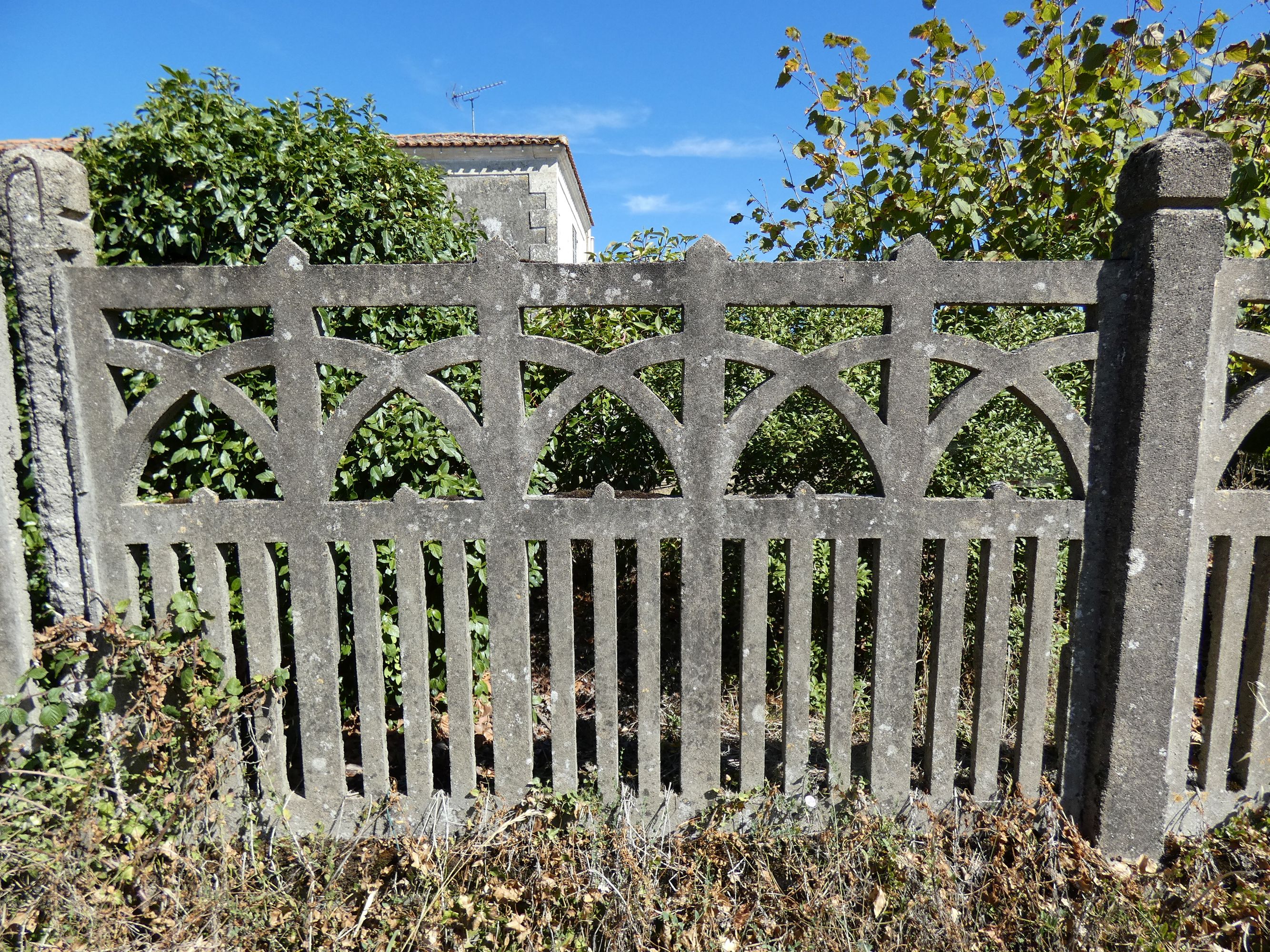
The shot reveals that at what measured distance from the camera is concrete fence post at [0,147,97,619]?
244 centimetres

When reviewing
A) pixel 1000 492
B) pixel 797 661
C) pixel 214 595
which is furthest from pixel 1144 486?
pixel 214 595

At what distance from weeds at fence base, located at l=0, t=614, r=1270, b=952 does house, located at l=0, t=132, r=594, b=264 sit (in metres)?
9.60

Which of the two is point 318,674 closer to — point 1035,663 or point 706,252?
point 706,252

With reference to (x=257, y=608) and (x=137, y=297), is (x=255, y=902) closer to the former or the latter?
(x=257, y=608)

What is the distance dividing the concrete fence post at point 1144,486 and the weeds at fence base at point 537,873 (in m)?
0.27

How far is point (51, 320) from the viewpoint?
A: 2498mm

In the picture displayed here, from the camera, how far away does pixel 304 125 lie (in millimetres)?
3238

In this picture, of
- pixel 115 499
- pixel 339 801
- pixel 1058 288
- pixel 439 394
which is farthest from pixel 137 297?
pixel 1058 288

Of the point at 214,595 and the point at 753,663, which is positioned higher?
the point at 214,595

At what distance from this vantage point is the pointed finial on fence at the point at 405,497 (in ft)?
8.27

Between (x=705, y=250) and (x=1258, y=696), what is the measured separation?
9.23 ft

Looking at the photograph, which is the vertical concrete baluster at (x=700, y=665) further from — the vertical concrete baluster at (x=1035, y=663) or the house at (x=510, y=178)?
the house at (x=510, y=178)

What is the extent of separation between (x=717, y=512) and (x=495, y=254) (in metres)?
1.28

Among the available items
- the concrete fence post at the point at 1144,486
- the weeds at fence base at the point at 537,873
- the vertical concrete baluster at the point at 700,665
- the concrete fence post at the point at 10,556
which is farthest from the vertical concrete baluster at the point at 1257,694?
the concrete fence post at the point at 10,556
